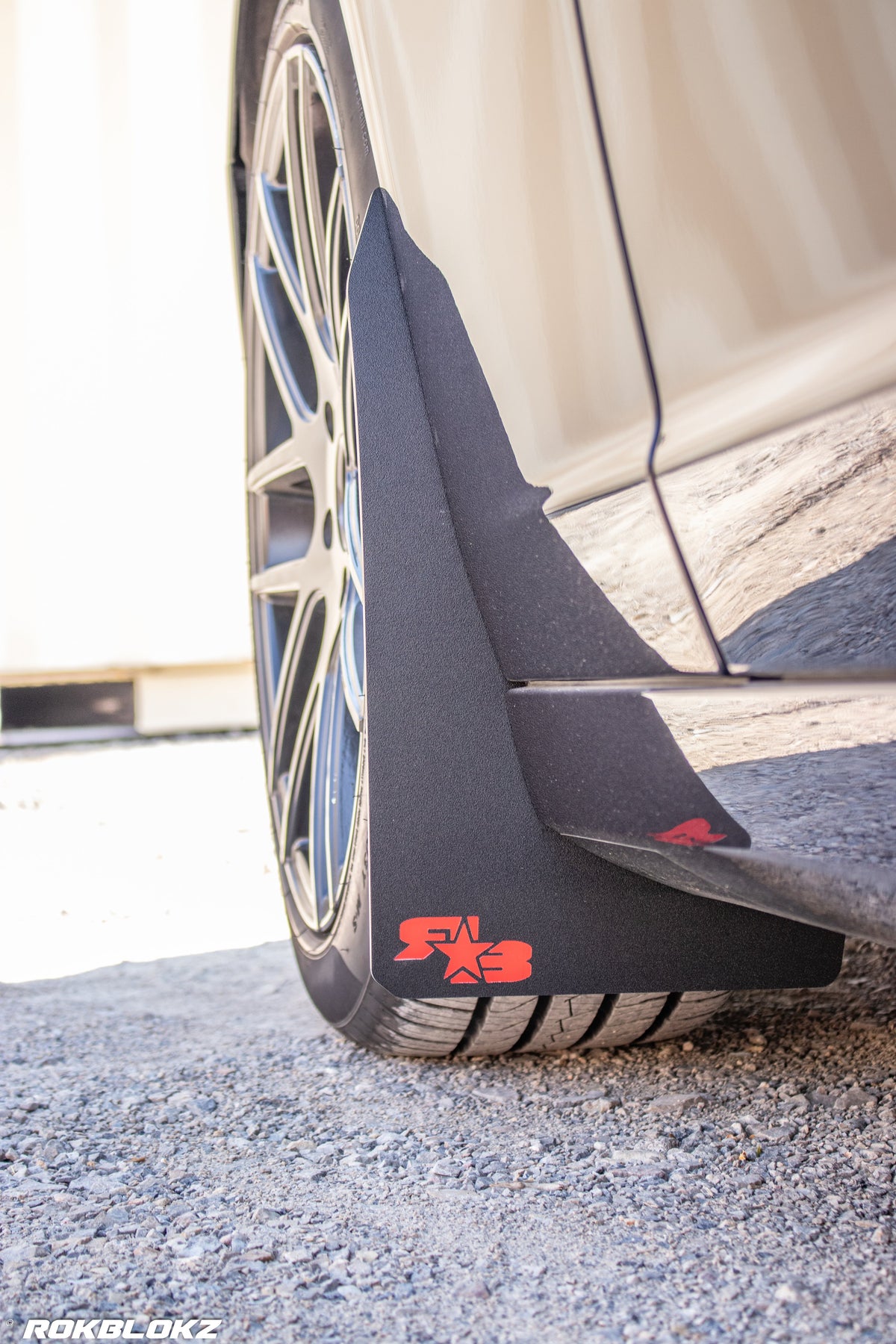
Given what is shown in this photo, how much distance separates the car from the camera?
588mm

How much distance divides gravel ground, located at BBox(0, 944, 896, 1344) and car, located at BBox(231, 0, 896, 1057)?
0.29ft

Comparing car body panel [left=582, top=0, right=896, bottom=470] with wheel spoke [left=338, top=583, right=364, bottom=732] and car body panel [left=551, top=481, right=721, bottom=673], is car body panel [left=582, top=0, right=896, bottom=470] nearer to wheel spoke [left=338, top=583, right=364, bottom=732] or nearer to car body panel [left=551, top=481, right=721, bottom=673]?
car body panel [left=551, top=481, right=721, bottom=673]

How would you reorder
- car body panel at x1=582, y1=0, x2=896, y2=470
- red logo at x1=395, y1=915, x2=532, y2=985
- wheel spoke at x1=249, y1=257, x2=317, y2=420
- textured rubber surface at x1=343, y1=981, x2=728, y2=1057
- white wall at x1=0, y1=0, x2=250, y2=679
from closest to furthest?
1. car body panel at x1=582, y1=0, x2=896, y2=470
2. red logo at x1=395, y1=915, x2=532, y2=985
3. textured rubber surface at x1=343, y1=981, x2=728, y2=1057
4. wheel spoke at x1=249, y1=257, x2=317, y2=420
5. white wall at x1=0, y1=0, x2=250, y2=679

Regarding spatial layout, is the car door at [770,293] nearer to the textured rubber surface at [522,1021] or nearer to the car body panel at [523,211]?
the car body panel at [523,211]

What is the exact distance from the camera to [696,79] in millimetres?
628

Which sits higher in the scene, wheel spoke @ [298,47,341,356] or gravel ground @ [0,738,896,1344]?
wheel spoke @ [298,47,341,356]

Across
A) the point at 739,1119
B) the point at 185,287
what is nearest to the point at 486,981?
the point at 739,1119

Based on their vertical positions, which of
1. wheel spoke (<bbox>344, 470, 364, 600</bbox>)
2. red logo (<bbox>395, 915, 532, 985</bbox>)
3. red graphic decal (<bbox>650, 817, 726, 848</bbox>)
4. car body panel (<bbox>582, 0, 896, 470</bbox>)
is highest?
car body panel (<bbox>582, 0, 896, 470</bbox>)

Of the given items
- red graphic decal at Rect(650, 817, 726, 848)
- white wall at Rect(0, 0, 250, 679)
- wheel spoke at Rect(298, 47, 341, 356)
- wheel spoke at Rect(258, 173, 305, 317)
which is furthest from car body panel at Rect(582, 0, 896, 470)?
white wall at Rect(0, 0, 250, 679)

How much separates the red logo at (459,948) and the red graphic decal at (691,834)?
251mm

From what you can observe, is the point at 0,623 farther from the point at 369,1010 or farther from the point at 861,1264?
the point at 861,1264

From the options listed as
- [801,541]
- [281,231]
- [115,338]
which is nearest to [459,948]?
[801,541]

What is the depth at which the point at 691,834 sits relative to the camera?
2.64ft

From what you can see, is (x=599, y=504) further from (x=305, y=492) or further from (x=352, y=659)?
(x=305, y=492)
